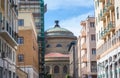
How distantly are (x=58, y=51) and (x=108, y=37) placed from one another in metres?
115

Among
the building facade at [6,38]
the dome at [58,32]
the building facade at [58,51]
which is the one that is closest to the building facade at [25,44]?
the building facade at [6,38]

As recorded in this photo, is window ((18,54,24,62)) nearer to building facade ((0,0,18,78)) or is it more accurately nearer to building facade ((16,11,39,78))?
building facade ((16,11,39,78))

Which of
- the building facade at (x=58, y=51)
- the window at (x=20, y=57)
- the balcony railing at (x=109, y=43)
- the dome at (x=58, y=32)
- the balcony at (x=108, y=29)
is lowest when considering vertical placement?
the building facade at (x=58, y=51)

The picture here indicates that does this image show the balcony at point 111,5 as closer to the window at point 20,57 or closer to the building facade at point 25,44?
the building facade at point 25,44

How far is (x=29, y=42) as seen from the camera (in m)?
76.9

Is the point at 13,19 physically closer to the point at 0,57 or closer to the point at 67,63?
the point at 0,57

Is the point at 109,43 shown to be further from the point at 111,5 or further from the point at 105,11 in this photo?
the point at 111,5

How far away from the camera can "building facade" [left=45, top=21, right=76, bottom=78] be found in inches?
6452

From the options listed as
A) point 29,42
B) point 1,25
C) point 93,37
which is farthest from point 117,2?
point 93,37

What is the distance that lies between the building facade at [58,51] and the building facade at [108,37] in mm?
93458

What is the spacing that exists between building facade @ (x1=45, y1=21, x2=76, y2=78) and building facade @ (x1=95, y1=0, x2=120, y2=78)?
93458 mm

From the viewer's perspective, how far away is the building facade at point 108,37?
52.7 m

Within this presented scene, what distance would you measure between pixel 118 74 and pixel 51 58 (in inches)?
4392

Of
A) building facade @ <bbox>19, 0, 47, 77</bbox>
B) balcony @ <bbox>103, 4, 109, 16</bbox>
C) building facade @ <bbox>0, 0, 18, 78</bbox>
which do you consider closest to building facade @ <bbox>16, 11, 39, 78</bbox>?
balcony @ <bbox>103, 4, 109, 16</bbox>
